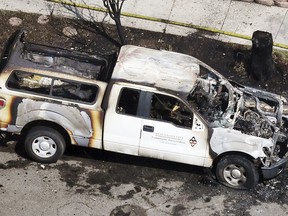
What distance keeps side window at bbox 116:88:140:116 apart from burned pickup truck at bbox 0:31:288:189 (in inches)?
0.7

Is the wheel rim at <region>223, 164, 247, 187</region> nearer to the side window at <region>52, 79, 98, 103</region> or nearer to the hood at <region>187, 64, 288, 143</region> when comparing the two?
the hood at <region>187, 64, 288, 143</region>

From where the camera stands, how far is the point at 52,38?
12.6 meters

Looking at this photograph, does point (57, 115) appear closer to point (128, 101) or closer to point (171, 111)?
point (128, 101)

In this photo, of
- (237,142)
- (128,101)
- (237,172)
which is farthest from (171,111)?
(237,172)

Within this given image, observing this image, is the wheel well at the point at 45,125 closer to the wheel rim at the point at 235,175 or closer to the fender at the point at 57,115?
the fender at the point at 57,115

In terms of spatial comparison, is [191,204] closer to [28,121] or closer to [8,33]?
[28,121]

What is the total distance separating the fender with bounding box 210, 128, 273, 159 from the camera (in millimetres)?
9266

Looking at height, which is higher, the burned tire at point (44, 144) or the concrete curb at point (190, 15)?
the concrete curb at point (190, 15)

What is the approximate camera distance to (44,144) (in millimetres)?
9594

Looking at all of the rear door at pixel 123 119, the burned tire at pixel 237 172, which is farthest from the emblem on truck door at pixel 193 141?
the rear door at pixel 123 119

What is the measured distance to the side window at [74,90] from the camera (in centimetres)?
948

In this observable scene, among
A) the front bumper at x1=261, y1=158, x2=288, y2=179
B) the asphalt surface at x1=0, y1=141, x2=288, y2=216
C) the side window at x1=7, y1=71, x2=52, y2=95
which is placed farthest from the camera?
the side window at x1=7, y1=71, x2=52, y2=95

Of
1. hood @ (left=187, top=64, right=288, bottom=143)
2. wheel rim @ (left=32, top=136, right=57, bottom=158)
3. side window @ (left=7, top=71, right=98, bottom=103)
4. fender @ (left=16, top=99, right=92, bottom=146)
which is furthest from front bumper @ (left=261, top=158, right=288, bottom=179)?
wheel rim @ (left=32, top=136, right=57, bottom=158)

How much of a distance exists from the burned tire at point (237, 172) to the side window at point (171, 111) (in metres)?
0.95
